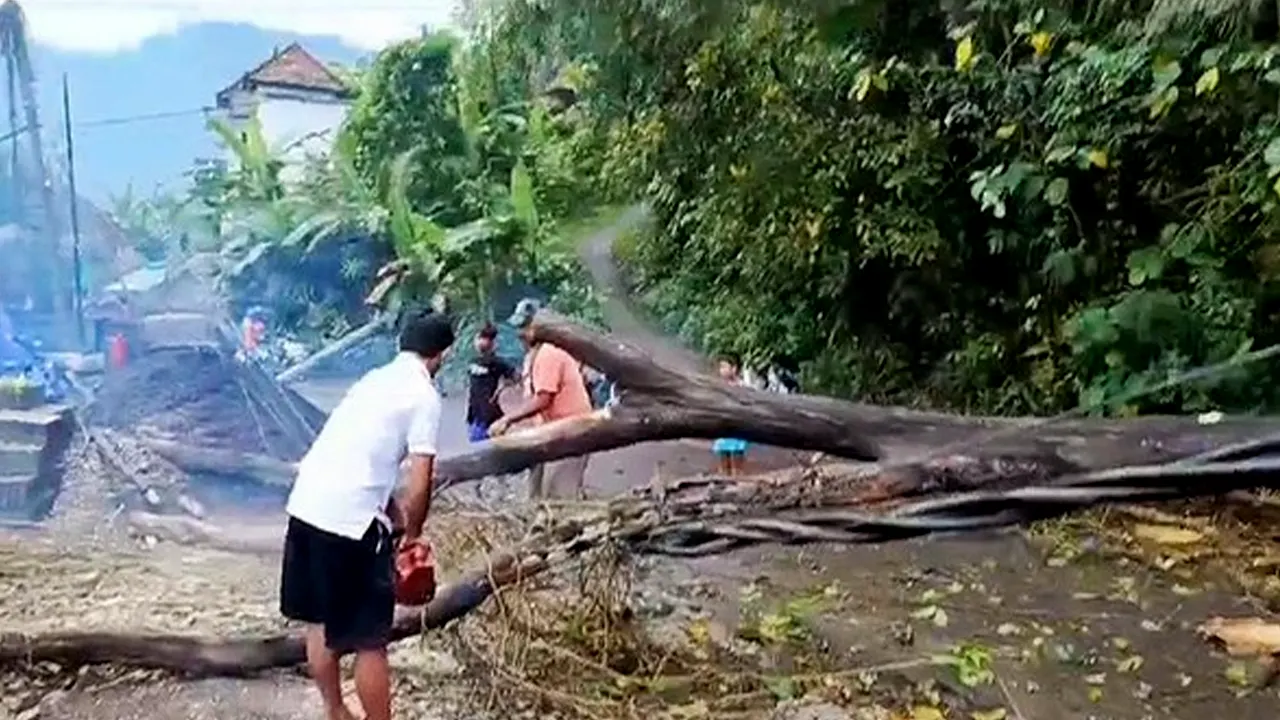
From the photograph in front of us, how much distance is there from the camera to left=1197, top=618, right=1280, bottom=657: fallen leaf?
303cm

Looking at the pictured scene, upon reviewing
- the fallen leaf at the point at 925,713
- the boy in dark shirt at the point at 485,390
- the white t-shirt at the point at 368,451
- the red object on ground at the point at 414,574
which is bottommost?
the fallen leaf at the point at 925,713

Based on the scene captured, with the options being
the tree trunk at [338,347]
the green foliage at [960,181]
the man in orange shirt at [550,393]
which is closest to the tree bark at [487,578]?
the man in orange shirt at [550,393]

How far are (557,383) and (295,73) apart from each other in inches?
196

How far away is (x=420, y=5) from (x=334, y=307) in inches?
73.1

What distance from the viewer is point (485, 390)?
16.3 feet

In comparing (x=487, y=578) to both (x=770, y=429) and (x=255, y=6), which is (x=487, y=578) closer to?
(x=770, y=429)

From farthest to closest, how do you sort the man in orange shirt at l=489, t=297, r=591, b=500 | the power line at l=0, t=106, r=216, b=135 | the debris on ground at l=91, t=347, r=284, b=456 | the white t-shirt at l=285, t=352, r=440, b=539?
the power line at l=0, t=106, r=216, b=135 → the debris on ground at l=91, t=347, r=284, b=456 → the man in orange shirt at l=489, t=297, r=591, b=500 → the white t-shirt at l=285, t=352, r=440, b=539

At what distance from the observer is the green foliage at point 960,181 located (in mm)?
4828

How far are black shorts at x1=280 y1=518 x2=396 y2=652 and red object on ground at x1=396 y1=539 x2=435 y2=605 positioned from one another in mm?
106

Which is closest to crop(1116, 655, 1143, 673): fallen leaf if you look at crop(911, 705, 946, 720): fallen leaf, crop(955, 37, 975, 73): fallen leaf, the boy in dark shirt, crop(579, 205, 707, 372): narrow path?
crop(911, 705, 946, 720): fallen leaf

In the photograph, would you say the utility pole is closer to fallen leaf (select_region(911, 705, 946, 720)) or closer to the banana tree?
the banana tree

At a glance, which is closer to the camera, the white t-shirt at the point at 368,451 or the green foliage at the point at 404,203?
the white t-shirt at the point at 368,451

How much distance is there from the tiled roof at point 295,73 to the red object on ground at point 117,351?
183cm

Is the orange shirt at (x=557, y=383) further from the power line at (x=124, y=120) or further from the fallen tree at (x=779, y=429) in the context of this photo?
the power line at (x=124, y=120)
